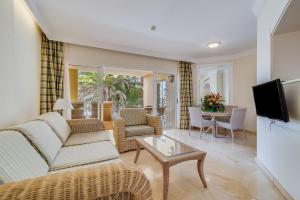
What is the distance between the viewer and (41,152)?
1334 mm

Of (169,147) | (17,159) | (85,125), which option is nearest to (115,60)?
(85,125)

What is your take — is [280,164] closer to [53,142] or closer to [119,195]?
[119,195]

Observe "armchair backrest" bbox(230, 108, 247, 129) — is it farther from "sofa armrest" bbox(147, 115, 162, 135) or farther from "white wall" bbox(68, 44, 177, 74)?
"white wall" bbox(68, 44, 177, 74)

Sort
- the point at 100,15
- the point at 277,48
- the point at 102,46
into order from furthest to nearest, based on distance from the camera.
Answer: the point at 102,46 < the point at 100,15 < the point at 277,48

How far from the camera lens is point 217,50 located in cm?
428

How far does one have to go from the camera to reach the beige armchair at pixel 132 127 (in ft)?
9.36

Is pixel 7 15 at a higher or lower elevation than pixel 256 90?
higher

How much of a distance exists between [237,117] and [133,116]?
2.42 meters

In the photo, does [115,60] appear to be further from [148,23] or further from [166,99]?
[166,99]

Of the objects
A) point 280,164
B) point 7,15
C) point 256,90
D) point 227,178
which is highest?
point 7,15

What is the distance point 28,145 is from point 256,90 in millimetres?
2724

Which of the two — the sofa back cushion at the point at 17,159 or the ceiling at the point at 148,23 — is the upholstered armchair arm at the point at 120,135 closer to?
the sofa back cushion at the point at 17,159

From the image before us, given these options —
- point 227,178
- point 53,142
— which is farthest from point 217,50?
point 53,142

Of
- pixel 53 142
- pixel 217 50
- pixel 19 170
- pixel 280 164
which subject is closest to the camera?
pixel 19 170
